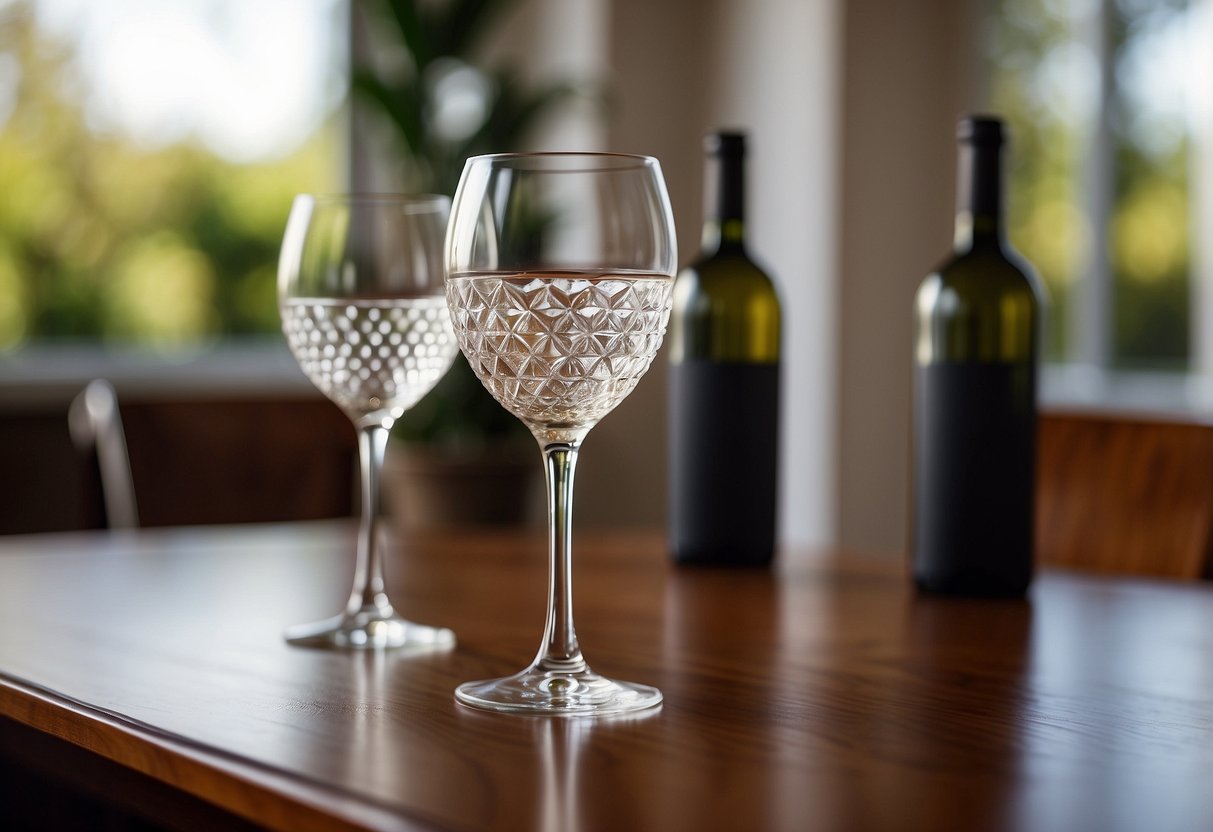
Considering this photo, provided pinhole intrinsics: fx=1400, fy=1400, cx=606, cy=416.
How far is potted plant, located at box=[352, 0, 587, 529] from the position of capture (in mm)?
3543

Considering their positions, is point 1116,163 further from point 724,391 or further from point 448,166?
point 724,391

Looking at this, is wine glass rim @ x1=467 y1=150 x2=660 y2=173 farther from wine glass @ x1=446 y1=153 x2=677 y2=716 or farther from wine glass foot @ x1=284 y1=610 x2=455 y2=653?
wine glass foot @ x1=284 y1=610 x2=455 y2=653

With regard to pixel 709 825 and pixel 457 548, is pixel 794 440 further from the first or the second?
pixel 709 825

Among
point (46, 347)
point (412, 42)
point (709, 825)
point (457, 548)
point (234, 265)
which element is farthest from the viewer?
point (234, 265)

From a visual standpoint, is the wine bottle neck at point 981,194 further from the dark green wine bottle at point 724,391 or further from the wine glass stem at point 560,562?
the wine glass stem at point 560,562

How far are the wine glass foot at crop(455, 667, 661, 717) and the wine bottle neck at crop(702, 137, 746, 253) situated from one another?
55 centimetres

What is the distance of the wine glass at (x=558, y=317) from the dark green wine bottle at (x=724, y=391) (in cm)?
45

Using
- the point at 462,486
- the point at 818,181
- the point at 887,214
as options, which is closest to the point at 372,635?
the point at 462,486

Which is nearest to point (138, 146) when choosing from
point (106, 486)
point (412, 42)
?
point (412, 42)

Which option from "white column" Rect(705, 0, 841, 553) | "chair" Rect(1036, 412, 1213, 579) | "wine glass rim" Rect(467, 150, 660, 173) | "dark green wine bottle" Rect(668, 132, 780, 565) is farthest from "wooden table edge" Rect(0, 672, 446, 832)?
"white column" Rect(705, 0, 841, 553)

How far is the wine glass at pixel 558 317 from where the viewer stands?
26.5 inches

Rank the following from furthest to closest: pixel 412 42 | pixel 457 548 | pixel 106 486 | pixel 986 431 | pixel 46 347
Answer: pixel 46 347 < pixel 412 42 < pixel 106 486 < pixel 457 548 < pixel 986 431

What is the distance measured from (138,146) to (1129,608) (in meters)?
3.54

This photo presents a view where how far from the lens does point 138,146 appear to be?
400cm
